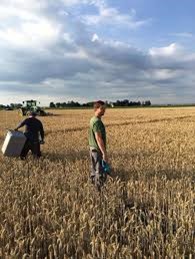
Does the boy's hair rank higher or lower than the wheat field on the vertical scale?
higher

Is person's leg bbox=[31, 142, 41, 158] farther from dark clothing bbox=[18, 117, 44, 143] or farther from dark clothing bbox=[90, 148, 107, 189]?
dark clothing bbox=[90, 148, 107, 189]

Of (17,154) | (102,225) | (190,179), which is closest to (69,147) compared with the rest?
(17,154)

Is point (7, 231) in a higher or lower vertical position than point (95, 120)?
lower

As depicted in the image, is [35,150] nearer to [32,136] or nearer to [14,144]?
[32,136]

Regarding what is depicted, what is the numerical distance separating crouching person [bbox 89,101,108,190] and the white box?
3911 mm

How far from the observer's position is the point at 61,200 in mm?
6820

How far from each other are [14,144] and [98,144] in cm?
441

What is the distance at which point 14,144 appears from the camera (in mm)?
11594

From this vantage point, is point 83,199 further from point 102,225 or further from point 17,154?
point 17,154

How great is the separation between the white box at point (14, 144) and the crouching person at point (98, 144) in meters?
Result: 3.91

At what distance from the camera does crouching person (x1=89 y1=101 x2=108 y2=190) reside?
762 cm

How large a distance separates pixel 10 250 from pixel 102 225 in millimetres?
1310

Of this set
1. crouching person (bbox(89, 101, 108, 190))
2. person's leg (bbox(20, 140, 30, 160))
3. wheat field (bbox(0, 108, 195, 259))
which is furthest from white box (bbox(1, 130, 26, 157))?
crouching person (bbox(89, 101, 108, 190))

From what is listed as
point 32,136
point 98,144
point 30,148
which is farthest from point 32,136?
point 98,144
